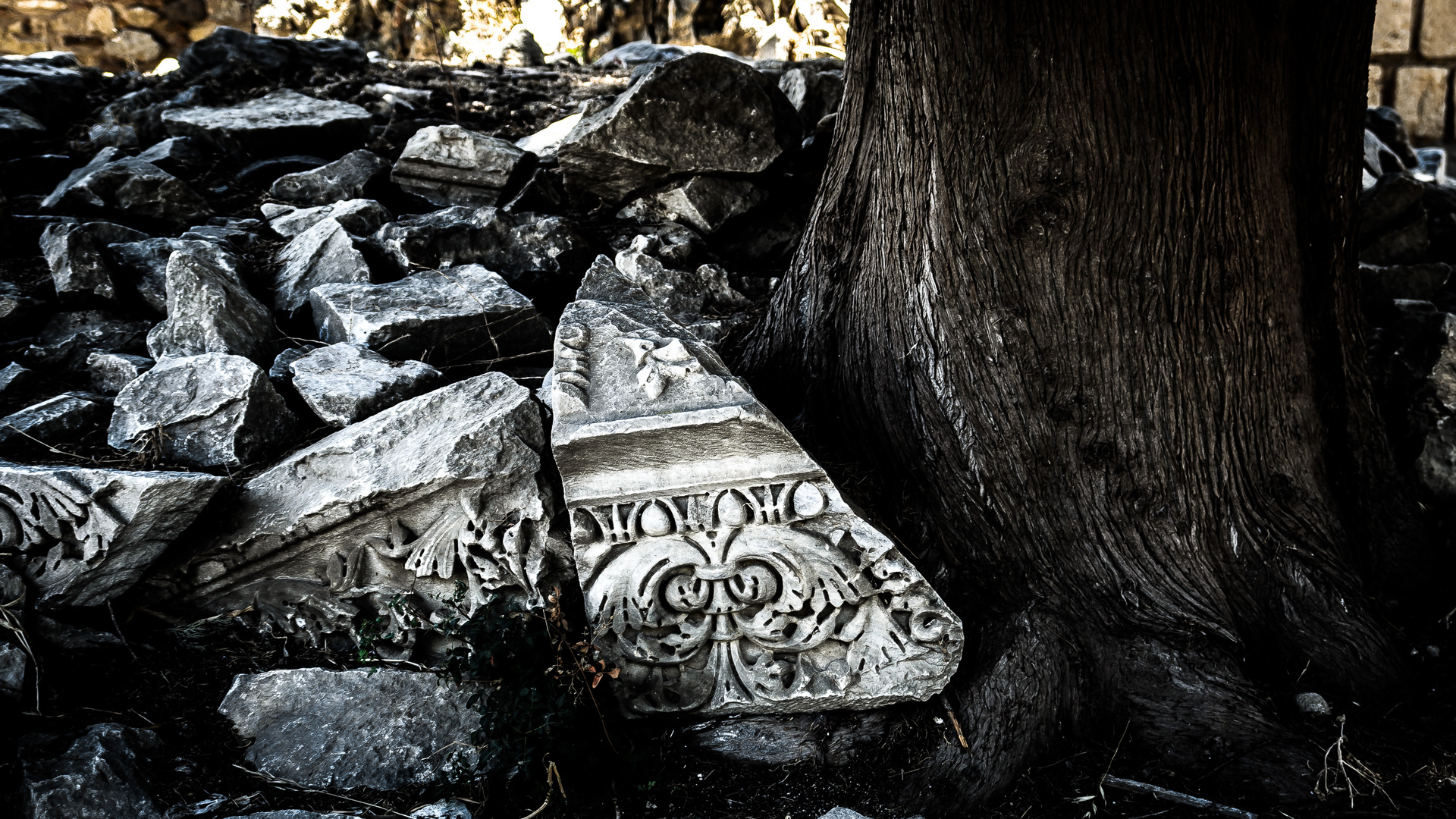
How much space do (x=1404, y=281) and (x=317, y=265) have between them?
4683 mm

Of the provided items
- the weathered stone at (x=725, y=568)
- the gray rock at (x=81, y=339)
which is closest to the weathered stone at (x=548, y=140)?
the gray rock at (x=81, y=339)

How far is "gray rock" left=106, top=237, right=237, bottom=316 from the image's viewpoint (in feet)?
12.0

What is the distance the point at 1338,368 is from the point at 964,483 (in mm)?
1211

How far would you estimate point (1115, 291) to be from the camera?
260 cm

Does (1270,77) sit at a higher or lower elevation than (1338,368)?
higher

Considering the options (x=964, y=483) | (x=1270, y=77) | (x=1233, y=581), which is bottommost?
(x=1233, y=581)

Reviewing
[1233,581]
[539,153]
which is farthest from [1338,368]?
[539,153]

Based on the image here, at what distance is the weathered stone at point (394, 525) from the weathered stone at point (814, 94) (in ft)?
7.95

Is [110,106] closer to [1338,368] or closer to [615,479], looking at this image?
[615,479]

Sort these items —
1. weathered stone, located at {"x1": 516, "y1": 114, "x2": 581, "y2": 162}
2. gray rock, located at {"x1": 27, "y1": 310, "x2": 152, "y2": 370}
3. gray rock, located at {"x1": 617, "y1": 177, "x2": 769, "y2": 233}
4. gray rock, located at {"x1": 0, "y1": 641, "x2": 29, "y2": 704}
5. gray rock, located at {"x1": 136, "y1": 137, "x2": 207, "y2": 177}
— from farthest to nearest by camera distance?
weathered stone, located at {"x1": 516, "y1": 114, "x2": 581, "y2": 162} → gray rock, located at {"x1": 136, "y1": 137, "x2": 207, "y2": 177} → gray rock, located at {"x1": 617, "y1": 177, "x2": 769, "y2": 233} → gray rock, located at {"x1": 27, "y1": 310, "x2": 152, "y2": 370} → gray rock, located at {"x1": 0, "y1": 641, "x2": 29, "y2": 704}

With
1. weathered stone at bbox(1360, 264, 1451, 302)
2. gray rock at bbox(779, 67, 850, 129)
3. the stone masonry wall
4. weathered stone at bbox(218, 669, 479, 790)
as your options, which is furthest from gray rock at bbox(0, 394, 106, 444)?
the stone masonry wall

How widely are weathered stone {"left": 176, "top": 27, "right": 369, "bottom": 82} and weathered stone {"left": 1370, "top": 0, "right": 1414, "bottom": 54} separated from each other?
1052cm

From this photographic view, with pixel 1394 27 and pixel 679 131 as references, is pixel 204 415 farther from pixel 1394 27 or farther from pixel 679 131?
pixel 1394 27

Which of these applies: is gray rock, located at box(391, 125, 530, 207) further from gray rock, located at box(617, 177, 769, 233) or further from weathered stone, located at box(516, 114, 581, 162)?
gray rock, located at box(617, 177, 769, 233)
